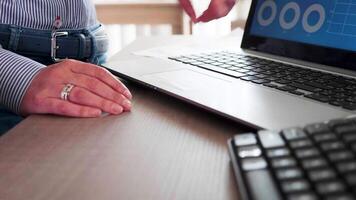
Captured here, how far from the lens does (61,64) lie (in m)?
0.65

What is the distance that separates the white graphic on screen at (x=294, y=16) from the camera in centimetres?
79

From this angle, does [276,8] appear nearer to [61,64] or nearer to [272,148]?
[61,64]

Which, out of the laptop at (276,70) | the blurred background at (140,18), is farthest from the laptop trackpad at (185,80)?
the blurred background at (140,18)

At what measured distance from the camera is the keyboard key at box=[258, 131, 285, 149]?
0.38 metres

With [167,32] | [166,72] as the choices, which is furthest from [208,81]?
[167,32]

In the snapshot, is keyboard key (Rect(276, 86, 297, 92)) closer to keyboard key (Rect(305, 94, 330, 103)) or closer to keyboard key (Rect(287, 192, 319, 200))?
keyboard key (Rect(305, 94, 330, 103))

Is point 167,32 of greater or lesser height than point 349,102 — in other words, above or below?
below

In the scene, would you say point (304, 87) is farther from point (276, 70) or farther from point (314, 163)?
point (314, 163)

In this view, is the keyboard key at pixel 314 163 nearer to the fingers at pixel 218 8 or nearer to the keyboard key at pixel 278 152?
the keyboard key at pixel 278 152

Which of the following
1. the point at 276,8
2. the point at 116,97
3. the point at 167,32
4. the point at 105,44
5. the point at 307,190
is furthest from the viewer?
the point at 167,32

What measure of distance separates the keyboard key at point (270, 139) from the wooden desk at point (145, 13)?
5.87 feet

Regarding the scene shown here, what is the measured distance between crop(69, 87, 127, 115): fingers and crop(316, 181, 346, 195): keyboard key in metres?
0.34

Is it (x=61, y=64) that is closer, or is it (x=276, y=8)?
(x=61, y=64)

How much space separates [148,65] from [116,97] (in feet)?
0.63
